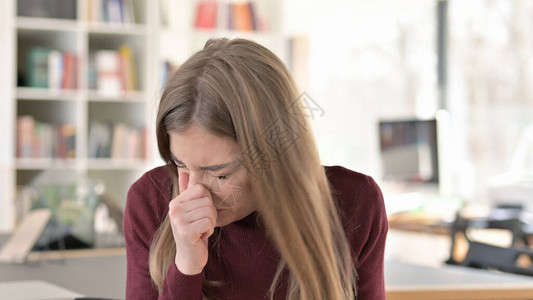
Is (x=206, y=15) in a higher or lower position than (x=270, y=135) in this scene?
higher

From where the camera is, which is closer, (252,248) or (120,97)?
(252,248)

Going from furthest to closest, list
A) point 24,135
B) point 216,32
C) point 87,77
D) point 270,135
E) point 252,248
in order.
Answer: point 216,32 < point 87,77 < point 24,135 < point 252,248 < point 270,135

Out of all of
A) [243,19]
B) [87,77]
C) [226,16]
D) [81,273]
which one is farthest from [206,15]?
[81,273]

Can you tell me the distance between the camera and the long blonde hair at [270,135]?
3.98 feet

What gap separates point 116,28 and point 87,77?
1.15 ft

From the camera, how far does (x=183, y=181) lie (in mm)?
1312

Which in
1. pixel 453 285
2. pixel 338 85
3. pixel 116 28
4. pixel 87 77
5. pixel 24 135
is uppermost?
pixel 116 28

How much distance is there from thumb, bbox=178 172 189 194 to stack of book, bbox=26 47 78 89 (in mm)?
3859

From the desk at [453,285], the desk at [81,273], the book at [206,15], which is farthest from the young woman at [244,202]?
the book at [206,15]

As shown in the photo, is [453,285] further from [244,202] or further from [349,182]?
[244,202]

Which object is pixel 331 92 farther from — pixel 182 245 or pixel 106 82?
pixel 182 245

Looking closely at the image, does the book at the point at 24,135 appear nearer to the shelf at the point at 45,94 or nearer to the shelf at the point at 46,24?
the shelf at the point at 45,94

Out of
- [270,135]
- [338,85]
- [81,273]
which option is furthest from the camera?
[338,85]

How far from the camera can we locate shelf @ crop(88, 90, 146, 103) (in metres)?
5.07
